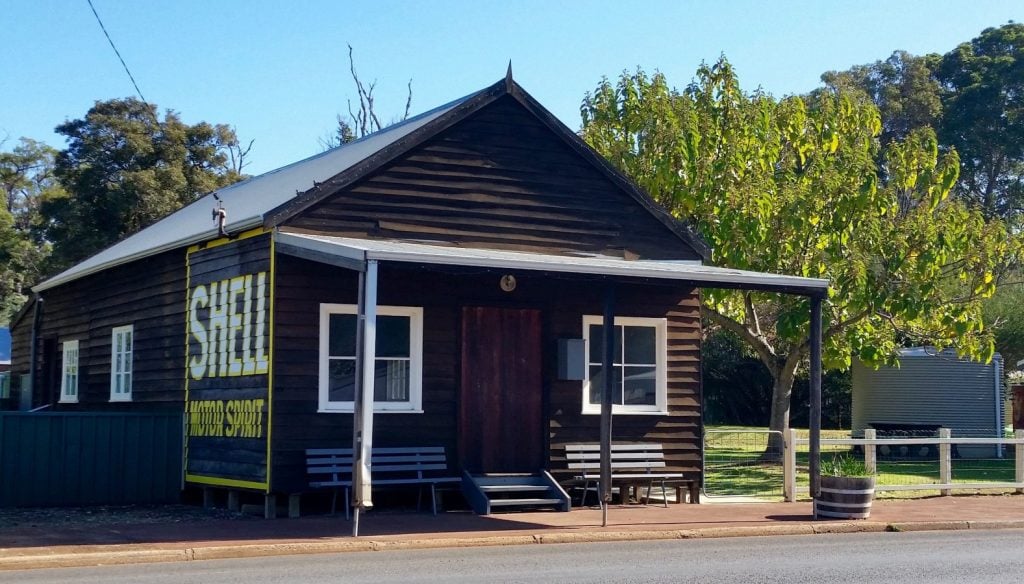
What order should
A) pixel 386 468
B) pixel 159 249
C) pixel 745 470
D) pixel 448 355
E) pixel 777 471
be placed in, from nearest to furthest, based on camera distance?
pixel 386 468 < pixel 448 355 < pixel 159 249 < pixel 777 471 < pixel 745 470

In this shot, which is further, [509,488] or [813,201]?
[813,201]

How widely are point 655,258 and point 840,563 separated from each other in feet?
24.7

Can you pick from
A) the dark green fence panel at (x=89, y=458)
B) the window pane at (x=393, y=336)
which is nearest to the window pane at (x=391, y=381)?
the window pane at (x=393, y=336)

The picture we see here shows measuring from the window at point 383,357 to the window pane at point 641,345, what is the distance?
348 cm

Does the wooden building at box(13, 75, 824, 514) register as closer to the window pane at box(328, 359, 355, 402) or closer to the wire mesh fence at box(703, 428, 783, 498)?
the window pane at box(328, 359, 355, 402)

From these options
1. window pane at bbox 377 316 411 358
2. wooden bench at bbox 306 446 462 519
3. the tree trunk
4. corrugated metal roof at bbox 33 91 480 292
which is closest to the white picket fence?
the tree trunk

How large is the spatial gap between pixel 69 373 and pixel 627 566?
15.0m

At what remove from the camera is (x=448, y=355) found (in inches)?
661

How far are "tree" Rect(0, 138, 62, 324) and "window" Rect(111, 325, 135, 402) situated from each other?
21566 mm

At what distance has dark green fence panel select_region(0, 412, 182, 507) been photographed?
54.6 feet

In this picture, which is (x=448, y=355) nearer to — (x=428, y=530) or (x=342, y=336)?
(x=342, y=336)

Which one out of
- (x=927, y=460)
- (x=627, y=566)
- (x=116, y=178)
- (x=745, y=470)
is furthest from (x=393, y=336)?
(x=116, y=178)

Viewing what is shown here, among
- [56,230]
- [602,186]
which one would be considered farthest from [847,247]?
[56,230]

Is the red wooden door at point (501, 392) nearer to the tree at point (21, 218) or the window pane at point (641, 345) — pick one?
the window pane at point (641, 345)
